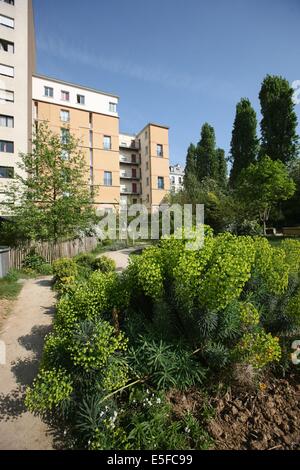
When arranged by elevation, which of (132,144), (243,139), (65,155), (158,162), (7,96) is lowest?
(65,155)

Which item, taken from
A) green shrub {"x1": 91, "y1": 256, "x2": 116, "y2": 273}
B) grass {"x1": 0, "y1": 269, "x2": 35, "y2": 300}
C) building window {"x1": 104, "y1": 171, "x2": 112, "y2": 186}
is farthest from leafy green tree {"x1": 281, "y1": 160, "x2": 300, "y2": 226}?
grass {"x1": 0, "y1": 269, "x2": 35, "y2": 300}

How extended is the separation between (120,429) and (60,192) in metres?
11.1

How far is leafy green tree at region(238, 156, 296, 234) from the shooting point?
17.4 metres

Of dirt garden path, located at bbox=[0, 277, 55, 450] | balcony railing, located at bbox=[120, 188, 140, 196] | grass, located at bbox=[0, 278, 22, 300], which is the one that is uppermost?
balcony railing, located at bbox=[120, 188, 140, 196]

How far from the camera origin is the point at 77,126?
27.1m

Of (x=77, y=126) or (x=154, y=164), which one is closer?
(x=77, y=126)

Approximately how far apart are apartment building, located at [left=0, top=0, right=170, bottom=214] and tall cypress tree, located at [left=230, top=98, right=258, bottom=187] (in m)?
9.33

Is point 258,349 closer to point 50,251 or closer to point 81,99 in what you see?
point 50,251

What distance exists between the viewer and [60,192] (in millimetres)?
11922

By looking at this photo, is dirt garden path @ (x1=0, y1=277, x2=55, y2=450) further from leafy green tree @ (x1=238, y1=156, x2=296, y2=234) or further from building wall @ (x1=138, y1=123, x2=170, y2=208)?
building wall @ (x1=138, y1=123, x2=170, y2=208)

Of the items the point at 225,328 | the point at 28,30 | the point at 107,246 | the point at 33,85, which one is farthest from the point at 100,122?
the point at 225,328

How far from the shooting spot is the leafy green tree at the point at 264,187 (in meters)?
17.4

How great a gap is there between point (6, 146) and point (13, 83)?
17.0 feet

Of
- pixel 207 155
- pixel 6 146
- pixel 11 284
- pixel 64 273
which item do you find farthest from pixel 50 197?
pixel 207 155
